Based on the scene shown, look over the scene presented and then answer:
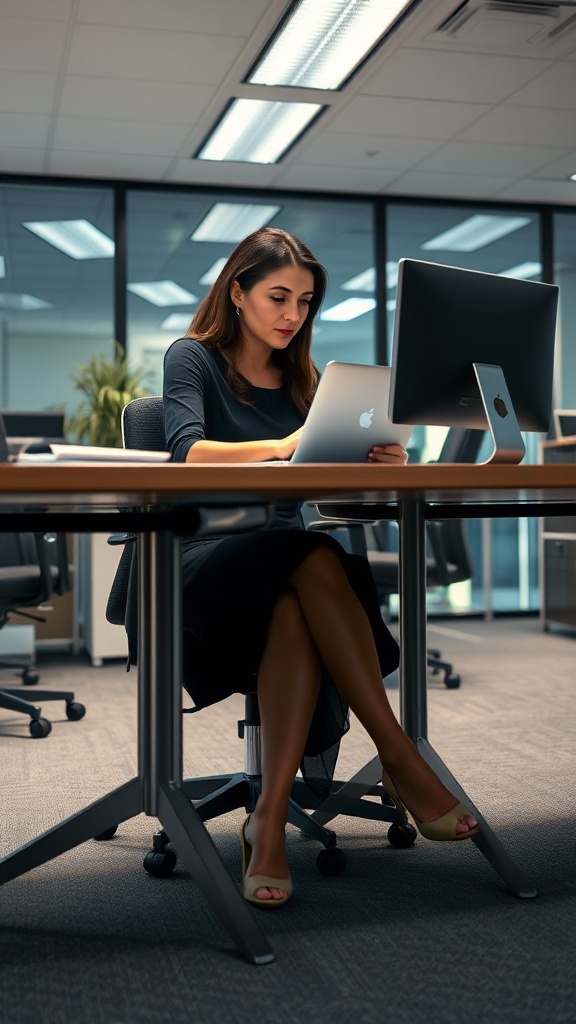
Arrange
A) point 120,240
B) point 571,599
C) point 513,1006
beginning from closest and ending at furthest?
point 513,1006 < point 571,599 < point 120,240

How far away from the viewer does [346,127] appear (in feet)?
15.0

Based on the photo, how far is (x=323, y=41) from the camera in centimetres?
380

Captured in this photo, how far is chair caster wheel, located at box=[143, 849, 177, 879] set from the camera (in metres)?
1.64

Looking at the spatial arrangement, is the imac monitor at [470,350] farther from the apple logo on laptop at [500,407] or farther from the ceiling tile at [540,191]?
the ceiling tile at [540,191]

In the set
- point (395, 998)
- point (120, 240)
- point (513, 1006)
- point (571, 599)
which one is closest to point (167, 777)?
point (395, 998)

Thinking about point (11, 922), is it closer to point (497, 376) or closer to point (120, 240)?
point (497, 376)

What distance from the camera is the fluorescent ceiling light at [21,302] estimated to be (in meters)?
5.34

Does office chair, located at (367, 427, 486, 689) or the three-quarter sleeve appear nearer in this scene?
the three-quarter sleeve

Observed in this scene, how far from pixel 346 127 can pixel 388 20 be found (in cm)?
95

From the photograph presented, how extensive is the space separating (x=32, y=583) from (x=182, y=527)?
6.17 feet

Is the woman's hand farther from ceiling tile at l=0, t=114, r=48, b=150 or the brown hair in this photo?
ceiling tile at l=0, t=114, r=48, b=150

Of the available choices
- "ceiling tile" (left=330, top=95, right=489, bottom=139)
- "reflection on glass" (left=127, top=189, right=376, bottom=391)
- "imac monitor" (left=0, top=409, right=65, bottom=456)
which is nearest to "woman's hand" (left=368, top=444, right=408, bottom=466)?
"imac monitor" (left=0, top=409, right=65, bottom=456)

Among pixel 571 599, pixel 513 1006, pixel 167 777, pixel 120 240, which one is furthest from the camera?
pixel 120 240

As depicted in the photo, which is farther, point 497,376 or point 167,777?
point 497,376
